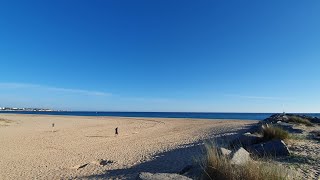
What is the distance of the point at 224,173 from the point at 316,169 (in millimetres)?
3403

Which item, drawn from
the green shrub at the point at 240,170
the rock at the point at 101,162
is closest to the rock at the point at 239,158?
the green shrub at the point at 240,170

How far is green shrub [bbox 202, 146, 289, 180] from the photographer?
4594 millimetres

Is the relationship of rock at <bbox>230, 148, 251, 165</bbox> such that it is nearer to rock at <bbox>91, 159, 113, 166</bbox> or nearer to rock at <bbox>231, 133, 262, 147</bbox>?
rock at <bbox>231, 133, 262, 147</bbox>

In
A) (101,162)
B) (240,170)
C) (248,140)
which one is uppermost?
(248,140)

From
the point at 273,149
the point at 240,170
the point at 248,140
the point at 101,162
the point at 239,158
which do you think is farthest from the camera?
the point at 101,162

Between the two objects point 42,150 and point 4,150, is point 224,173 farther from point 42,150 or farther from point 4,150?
point 4,150

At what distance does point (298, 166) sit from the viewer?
7484 mm

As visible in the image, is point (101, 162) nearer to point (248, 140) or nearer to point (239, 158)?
point (248, 140)

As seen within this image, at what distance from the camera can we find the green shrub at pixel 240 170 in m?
4.59

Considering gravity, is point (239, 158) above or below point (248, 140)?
below

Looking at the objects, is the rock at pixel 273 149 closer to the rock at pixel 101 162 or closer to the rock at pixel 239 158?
the rock at pixel 239 158

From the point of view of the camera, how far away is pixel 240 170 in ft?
16.6

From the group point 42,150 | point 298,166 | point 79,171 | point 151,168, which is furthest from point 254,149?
point 42,150

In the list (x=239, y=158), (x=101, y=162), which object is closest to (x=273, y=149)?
(x=239, y=158)
